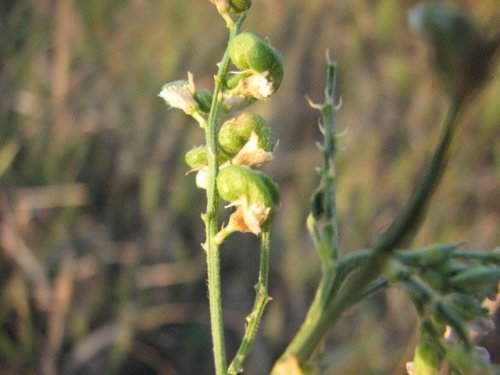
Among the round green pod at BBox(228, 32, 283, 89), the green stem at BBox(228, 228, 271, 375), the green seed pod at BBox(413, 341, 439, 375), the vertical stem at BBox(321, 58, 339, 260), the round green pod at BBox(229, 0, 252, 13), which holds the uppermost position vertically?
the round green pod at BBox(229, 0, 252, 13)

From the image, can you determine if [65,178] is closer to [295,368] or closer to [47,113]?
[47,113]

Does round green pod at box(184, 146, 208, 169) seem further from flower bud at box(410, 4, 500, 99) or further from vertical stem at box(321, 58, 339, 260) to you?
flower bud at box(410, 4, 500, 99)

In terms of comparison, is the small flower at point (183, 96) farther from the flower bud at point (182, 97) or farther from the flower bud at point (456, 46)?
the flower bud at point (456, 46)

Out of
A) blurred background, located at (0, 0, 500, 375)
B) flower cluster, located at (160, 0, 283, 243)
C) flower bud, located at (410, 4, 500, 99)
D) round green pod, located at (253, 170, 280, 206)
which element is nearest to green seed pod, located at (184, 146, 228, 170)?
flower cluster, located at (160, 0, 283, 243)

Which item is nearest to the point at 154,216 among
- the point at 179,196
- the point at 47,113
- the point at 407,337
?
the point at 179,196

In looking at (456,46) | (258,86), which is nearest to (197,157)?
(258,86)

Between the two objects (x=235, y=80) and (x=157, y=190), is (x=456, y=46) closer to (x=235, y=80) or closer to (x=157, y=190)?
(x=235, y=80)
